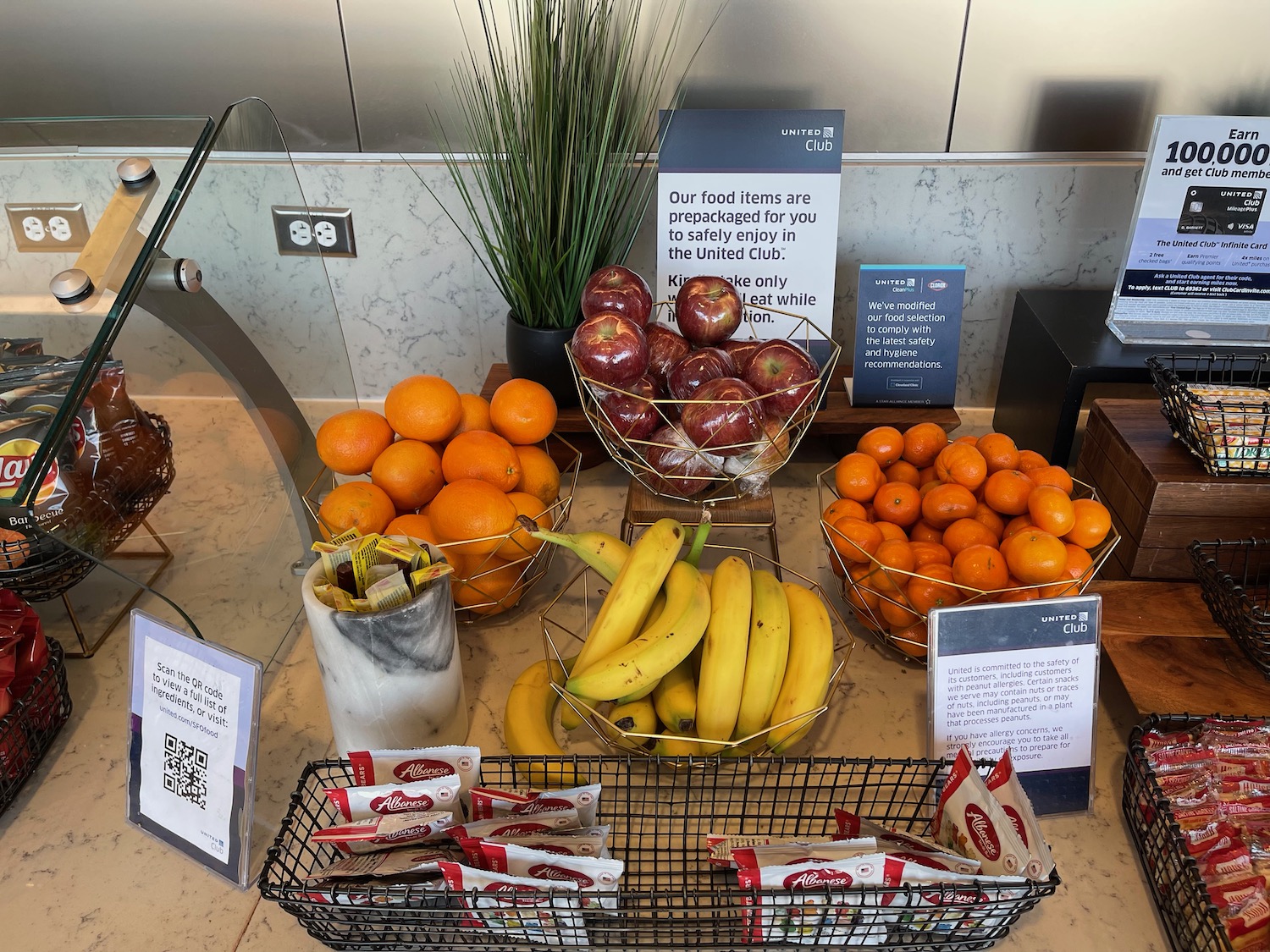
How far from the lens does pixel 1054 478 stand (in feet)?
3.38

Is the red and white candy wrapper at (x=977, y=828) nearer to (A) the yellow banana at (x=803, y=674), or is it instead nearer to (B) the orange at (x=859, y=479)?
(A) the yellow banana at (x=803, y=674)

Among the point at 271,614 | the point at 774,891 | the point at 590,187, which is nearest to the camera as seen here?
the point at 774,891

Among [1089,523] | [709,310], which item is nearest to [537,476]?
[709,310]

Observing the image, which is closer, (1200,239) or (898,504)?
(898,504)

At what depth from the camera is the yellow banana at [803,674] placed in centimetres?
89

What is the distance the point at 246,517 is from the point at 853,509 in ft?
2.24

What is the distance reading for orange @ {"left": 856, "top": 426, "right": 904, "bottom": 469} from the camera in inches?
44.6

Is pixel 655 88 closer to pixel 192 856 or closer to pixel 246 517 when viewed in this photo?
pixel 246 517

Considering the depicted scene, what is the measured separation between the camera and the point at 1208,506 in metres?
1.06

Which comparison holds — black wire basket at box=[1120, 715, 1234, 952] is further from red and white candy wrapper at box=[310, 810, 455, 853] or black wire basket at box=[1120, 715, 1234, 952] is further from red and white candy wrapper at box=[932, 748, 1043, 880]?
red and white candy wrapper at box=[310, 810, 455, 853]

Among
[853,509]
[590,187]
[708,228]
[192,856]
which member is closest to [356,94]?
[590,187]

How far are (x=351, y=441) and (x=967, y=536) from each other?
27.5 inches

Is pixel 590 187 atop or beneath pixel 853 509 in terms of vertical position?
atop

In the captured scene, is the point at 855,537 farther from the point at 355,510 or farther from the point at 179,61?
the point at 179,61
